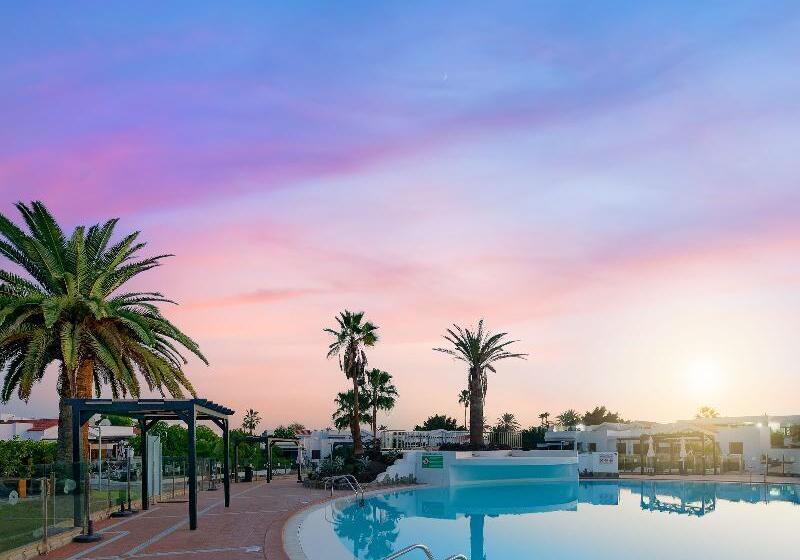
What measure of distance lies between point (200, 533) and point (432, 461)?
23.9m

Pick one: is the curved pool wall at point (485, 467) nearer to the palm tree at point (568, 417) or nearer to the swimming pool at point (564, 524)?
the swimming pool at point (564, 524)

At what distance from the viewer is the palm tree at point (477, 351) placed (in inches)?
1954

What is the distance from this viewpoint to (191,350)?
26.6 meters

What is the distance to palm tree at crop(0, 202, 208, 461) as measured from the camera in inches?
907

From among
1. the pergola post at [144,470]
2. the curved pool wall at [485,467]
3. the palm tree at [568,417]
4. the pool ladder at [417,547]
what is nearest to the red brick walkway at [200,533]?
the pergola post at [144,470]

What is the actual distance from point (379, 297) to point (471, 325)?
44.2 ft

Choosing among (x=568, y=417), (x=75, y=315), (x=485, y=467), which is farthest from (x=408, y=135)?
(x=568, y=417)

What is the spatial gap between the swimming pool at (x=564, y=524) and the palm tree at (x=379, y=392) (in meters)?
17.9

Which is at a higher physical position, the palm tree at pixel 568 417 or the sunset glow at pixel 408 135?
the sunset glow at pixel 408 135

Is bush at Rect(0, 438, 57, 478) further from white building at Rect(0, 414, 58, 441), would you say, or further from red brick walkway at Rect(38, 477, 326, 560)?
white building at Rect(0, 414, 58, 441)

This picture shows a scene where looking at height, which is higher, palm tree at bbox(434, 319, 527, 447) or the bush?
palm tree at bbox(434, 319, 527, 447)

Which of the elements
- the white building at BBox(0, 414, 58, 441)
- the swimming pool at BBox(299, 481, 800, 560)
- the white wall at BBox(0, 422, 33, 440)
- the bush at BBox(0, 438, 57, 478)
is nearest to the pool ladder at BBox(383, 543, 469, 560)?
the swimming pool at BBox(299, 481, 800, 560)

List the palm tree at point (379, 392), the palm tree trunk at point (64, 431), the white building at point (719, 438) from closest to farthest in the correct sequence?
the palm tree trunk at point (64, 431)
the white building at point (719, 438)
the palm tree at point (379, 392)

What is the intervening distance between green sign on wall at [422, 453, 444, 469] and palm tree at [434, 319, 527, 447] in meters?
6.80
